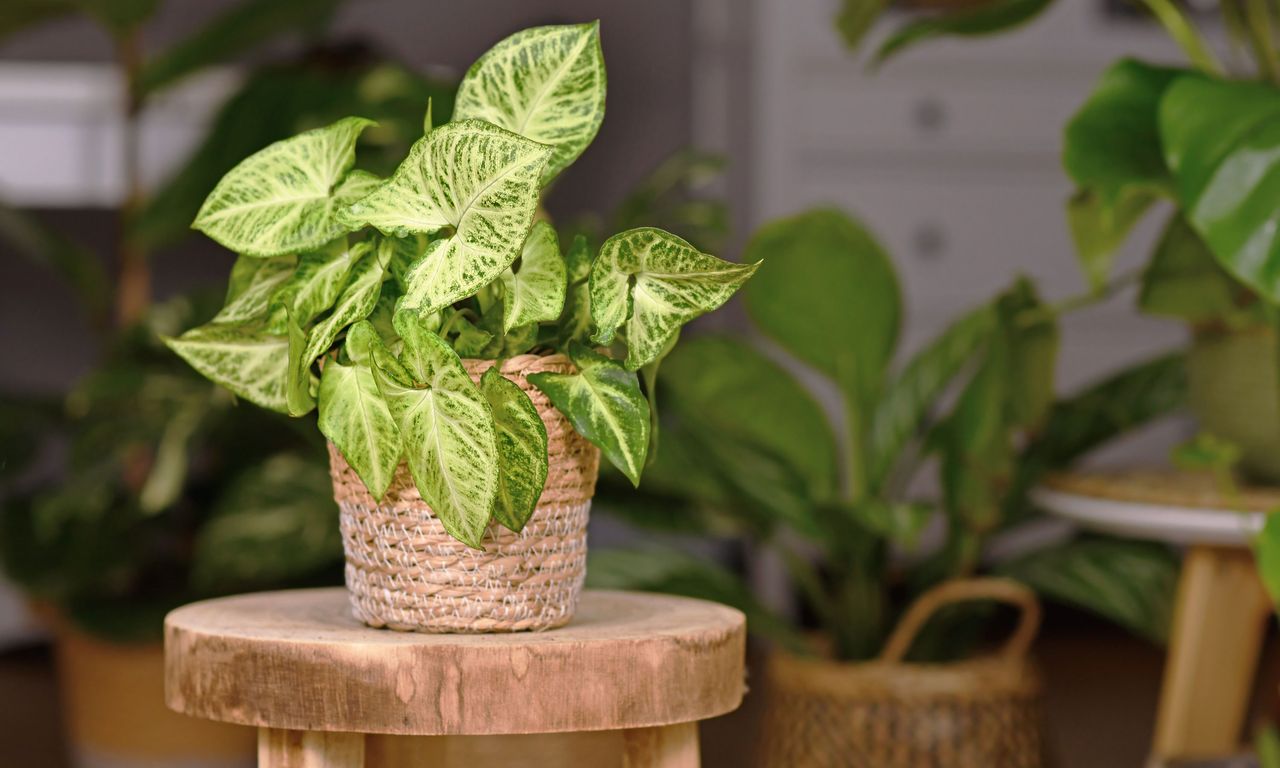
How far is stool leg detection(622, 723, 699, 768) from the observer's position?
24.2 inches

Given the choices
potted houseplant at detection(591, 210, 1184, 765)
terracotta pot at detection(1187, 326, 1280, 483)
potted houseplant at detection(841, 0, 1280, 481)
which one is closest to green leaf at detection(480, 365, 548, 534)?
potted houseplant at detection(841, 0, 1280, 481)

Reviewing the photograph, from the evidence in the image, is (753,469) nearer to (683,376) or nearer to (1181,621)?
(683,376)

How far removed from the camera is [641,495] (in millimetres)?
1492

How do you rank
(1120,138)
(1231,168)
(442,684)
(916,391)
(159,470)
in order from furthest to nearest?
(159,470) < (916,391) < (1120,138) < (1231,168) < (442,684)

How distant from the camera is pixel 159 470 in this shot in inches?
58.7

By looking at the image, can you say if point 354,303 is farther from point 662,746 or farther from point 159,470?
point 159,470

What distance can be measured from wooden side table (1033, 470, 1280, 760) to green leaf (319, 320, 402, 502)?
0.70 m

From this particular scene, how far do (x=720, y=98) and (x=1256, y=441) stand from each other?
75.0 inches

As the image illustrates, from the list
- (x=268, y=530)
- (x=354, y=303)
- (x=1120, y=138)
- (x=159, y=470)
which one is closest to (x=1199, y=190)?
(x=1120, y=138)

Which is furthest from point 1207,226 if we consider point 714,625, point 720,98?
point 720,98

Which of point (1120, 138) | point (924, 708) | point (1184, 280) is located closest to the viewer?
point (1120, 138)

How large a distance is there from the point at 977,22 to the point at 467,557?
0.77 meters

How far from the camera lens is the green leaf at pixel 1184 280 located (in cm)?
112

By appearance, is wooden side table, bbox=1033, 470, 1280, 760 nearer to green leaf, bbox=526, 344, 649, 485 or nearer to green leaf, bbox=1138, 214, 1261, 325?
green leaf, bbox=1138, 214, 1261, 325
